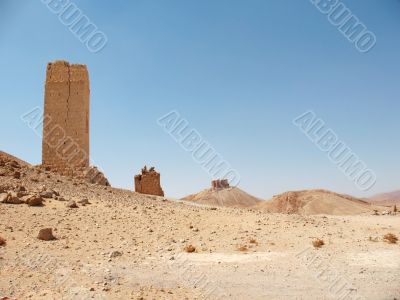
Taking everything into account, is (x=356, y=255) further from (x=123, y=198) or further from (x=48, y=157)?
(x=48, y=157)

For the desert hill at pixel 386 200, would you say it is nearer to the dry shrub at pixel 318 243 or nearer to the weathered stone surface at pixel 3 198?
the dry shrub at pixel 318 243

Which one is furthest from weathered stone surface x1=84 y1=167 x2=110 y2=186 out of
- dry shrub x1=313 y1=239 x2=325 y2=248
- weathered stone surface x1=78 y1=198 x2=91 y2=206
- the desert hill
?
the desert hill

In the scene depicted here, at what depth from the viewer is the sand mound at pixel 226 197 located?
152ft

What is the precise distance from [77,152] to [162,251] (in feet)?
31.2

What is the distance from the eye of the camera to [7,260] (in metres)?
6.88

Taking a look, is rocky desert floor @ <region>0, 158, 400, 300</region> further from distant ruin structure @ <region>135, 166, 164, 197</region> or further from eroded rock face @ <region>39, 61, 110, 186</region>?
distant ruin structure @ <region>135, 166, 164, 197</region>

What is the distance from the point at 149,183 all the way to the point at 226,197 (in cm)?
2864

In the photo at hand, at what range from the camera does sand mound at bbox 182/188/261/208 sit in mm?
46306

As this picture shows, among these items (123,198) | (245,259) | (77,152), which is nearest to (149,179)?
(77,152)

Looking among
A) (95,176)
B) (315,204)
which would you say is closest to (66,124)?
(95,176)

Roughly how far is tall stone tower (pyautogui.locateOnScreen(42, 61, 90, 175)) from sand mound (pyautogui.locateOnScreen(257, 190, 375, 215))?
14638 millimetres

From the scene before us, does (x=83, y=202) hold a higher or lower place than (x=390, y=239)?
higher

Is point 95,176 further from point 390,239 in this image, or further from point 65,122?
point 390,239

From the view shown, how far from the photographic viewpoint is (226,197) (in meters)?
48.0
